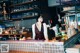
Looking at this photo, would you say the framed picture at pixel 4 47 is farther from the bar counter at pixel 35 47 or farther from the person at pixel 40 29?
the person at pixel 40 29

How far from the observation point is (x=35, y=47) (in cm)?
241

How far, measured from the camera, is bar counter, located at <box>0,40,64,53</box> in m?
2.19

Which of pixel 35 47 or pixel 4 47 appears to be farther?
pixel 4 47

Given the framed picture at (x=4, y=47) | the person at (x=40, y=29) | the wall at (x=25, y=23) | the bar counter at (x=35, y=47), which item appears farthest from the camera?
the wall at (x=25, y=23)

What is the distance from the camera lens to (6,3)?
7828mm

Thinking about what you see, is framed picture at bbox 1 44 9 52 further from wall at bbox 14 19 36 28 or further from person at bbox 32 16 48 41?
wall at bbox 14 19 36 28

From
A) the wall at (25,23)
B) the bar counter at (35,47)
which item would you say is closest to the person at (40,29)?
the bar counter at (35,47)

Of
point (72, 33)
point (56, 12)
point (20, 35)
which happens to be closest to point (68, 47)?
point (72, 33)

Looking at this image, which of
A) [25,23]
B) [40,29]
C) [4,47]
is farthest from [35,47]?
[25,23]

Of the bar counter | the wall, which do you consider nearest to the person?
the bar counter

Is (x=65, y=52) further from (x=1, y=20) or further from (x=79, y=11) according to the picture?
(x=1, y=20)

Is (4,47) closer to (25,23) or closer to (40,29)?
(40,29)

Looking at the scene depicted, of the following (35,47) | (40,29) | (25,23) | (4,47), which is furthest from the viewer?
(25,23)

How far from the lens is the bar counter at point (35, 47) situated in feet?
7.18
